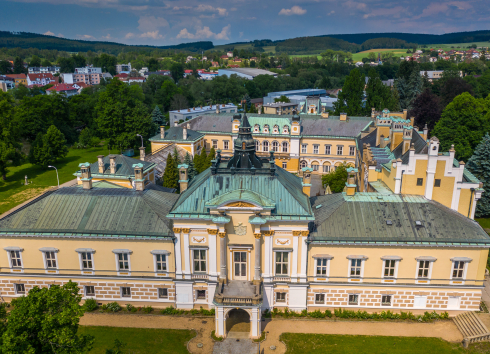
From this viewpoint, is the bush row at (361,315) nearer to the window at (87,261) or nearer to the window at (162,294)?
the window at (162,294)

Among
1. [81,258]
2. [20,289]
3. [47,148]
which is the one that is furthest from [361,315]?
[47,148]

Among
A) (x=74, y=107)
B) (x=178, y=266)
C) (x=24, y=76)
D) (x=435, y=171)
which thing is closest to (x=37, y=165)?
(x=74, y=107)

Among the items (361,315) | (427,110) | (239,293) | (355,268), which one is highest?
(427,110)

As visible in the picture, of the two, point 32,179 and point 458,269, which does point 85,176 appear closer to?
point 458,269

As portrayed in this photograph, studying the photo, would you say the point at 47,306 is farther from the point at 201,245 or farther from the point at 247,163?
the point at 247,163

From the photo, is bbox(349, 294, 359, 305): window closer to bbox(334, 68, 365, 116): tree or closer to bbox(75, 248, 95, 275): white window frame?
bbox(75, 248, 95, 275): white window frame

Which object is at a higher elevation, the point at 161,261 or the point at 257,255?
the point at 257,255
